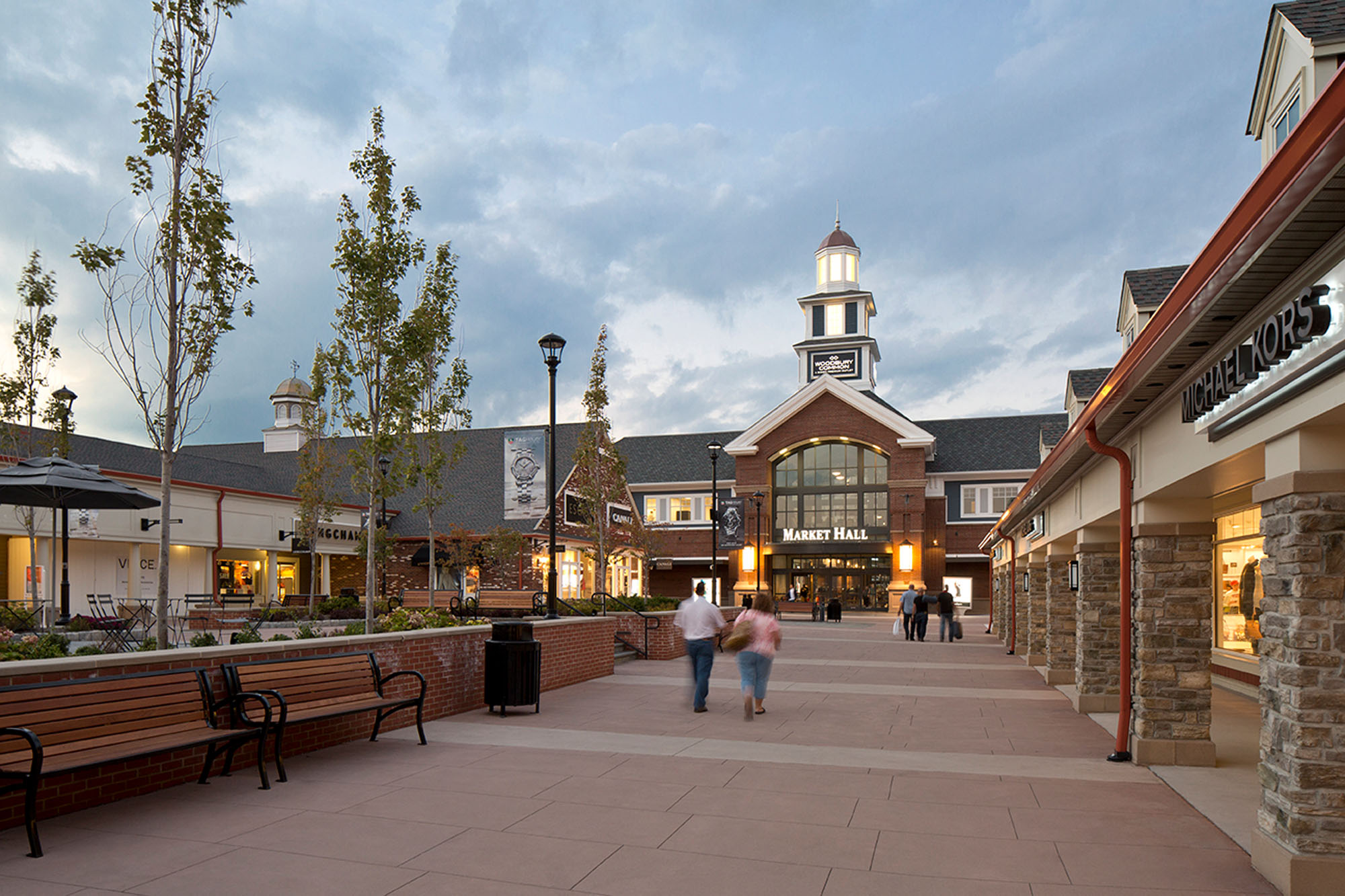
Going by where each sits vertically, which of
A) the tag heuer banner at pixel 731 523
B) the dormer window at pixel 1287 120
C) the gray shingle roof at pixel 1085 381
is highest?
the dormer window at pixel 1287 120

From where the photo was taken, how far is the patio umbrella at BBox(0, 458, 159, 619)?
14.1 metres

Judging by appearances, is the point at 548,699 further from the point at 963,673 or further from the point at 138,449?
the point at 138,449

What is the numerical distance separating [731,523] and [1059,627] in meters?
28.3

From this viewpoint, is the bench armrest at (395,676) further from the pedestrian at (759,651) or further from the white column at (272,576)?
the white column at (272,576)

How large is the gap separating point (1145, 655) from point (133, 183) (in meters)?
11.8

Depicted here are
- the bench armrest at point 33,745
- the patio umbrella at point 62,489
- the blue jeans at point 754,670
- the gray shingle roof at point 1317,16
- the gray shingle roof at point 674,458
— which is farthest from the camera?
the gray shingle roof at point 674,458

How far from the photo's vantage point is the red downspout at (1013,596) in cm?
2350

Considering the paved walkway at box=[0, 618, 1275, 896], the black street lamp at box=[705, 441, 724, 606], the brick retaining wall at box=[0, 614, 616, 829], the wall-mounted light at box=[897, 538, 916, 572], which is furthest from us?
the wall-mounted light at box=[897, 538, 916, 572]

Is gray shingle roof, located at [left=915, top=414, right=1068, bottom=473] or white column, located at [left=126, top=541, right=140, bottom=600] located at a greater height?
gray shingle roof, located at [left=915, top=414, right=1068, bottom=473]

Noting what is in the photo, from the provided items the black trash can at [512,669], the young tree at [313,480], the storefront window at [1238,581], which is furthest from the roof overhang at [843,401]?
the black trash can at [512,669]

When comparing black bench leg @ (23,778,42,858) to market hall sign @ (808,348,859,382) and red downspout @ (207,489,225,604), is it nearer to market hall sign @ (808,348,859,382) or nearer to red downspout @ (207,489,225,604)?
red downspout @ (207,489,225,604)

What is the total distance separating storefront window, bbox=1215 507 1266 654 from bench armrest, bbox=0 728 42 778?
14.8 metres

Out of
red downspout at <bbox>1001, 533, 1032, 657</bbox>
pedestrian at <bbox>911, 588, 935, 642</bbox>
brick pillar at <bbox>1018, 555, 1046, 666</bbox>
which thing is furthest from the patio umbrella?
pedestrian at <bbox>911, 588, 935, 642</bbox>

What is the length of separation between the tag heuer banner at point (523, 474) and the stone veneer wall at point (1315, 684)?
2182 cm
